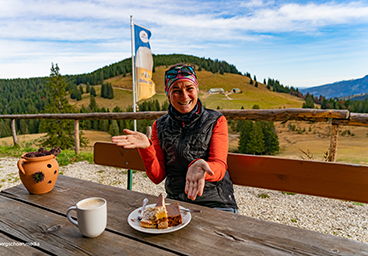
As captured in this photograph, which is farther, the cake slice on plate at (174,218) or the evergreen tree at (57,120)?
the evergreen tree at (57,120)

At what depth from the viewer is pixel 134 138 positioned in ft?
3.61

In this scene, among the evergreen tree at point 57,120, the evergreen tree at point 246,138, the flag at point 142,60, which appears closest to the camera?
the evergreen tree at point 246,138

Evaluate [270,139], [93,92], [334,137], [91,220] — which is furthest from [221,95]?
[93,92]

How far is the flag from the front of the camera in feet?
27.0

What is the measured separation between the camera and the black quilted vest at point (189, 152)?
134 cm

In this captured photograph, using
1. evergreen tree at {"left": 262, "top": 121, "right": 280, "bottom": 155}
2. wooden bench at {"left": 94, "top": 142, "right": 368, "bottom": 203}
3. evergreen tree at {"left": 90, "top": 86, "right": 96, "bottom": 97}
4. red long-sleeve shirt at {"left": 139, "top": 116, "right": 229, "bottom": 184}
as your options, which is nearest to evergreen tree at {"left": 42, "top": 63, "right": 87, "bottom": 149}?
evergreen tree at {"left": 90, "top": 86, "right": 96, "bottom": 97}

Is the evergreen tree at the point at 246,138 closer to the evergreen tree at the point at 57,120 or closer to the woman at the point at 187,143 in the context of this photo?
the woman at the point at 187,143

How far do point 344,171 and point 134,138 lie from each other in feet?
4.13

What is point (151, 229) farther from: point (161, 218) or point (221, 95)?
point (221, 95)

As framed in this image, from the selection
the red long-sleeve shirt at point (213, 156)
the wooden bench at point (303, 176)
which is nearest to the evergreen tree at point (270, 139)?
the wooden bench at point (303, 176)

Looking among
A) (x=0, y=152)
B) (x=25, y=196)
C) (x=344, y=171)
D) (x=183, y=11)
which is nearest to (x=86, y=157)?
(x=0, y=152)

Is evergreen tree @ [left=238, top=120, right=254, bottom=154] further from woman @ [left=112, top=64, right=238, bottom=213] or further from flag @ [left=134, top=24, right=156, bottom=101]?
woman @ [left=112, top=64, right=238, bottom=213]

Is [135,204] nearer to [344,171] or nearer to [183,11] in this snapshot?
[344,171]

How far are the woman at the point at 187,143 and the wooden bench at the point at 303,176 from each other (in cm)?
29
